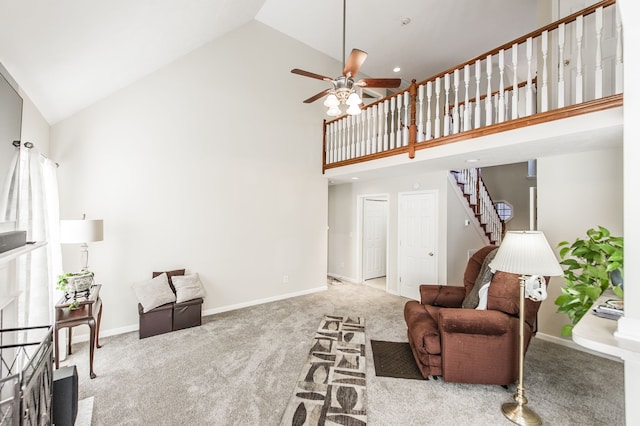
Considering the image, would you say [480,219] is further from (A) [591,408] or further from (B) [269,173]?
(B) [269,173]

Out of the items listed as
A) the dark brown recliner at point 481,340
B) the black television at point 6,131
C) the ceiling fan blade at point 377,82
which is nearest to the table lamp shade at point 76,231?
the black television at point 6,131

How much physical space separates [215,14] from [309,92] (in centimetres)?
218

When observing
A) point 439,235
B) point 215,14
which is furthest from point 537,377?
point 215,14

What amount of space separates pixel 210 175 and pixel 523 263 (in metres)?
3.83

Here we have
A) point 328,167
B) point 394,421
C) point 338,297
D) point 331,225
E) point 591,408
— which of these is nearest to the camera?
point 394,421

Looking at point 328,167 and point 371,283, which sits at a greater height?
point 328,167

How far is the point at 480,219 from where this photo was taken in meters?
5.38

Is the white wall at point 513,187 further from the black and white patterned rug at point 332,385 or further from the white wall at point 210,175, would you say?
the black and white patterned rug at point 332,385

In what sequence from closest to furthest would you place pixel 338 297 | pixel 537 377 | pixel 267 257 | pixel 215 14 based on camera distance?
1. pixel 537 377
2. pixel 215 14
3. pixel 267 257
4. pixel 338 297

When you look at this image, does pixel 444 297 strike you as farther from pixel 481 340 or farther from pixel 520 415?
pixel 520 415

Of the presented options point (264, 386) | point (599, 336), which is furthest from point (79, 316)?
point (599, 336)

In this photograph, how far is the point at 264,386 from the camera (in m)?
2.33

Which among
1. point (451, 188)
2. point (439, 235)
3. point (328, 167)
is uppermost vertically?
point (328, 167)

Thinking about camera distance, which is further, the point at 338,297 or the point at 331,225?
the point at 331,225
